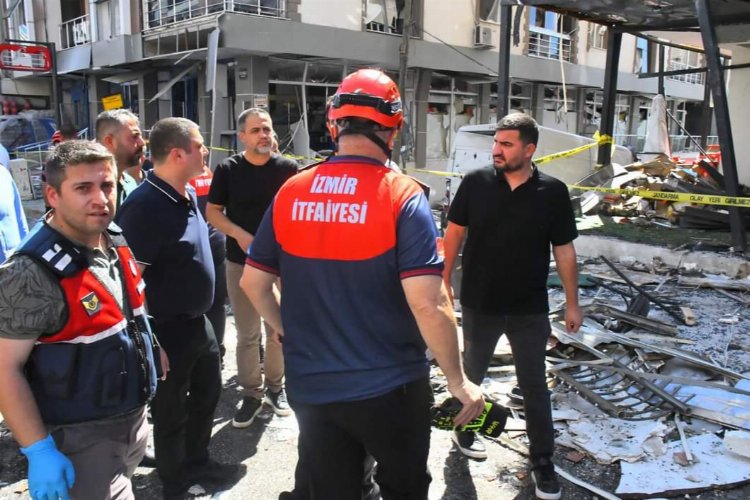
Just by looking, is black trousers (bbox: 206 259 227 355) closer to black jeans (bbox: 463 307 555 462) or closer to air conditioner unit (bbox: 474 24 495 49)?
black jeans (bbox: 463 307 555 462)

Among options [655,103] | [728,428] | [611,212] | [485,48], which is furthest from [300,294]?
[485,48]

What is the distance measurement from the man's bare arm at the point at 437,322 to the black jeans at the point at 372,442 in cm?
13

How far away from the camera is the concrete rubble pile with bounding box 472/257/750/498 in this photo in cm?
344

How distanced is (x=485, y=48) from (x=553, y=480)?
61.0ft

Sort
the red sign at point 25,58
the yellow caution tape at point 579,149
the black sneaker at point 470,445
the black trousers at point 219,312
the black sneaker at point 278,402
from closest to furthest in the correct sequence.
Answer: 1. the black sneaker at point 470,445
2. the black trousers at point 219,312
3. the black sneaker at point 278,402
4. the yellow caution tape at point 579,149
5. the red sign at point 25,58

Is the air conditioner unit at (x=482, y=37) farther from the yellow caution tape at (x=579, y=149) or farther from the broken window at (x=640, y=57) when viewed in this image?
the broken window at (x=640, y=57)

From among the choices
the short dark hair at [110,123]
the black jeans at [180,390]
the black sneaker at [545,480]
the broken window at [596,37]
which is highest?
the broken window at [596,37]

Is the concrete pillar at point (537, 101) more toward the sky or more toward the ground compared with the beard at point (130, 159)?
more toward the sky

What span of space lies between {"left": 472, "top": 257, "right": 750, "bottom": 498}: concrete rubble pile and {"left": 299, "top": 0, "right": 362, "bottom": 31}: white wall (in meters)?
11.8

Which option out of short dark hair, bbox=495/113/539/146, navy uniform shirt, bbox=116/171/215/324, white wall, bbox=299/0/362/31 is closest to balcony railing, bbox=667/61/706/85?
white wall, bbox=299/0/362/31

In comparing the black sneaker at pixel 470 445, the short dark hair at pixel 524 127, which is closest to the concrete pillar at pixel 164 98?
the short dark hair at pixel 524 127

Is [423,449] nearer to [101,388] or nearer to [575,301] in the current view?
[101,388]

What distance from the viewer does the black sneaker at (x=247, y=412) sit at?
13.3ft

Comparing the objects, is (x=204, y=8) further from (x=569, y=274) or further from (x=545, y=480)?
(x=545, y=480)
